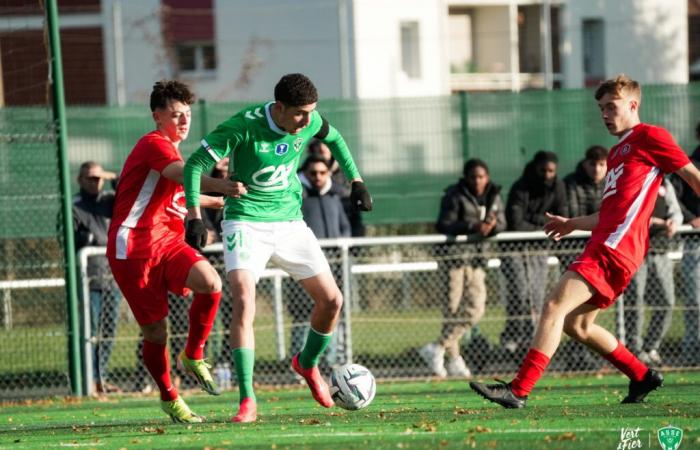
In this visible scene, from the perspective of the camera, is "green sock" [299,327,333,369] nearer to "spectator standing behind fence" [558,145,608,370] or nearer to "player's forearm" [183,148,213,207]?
"player's forearm" [183,148,213,207]

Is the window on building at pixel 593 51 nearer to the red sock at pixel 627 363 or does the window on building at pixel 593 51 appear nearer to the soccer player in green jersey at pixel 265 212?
the red sock at pixel 627 363

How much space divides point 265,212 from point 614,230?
2302 millimetres

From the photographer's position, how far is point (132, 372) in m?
13.3

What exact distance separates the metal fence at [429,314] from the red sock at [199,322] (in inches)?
149

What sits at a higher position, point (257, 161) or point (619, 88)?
point (619, 88)

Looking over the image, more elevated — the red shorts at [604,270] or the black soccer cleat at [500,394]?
the red shorts at [604,270]

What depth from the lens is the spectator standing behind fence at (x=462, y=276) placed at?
1347 centimetres

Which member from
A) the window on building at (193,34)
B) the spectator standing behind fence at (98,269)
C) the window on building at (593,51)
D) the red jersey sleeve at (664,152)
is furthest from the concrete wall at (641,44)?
the red jersey sleeve at (664,152)

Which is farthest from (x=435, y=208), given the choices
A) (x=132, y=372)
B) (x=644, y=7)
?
(x=644, y=7)

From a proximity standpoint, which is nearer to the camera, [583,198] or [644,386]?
[644,386]

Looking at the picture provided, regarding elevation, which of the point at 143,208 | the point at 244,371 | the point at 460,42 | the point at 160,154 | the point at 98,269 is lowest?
the point at 244,371

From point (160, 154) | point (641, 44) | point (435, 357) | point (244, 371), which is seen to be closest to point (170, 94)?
point (160, 154)

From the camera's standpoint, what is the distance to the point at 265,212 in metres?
9.06

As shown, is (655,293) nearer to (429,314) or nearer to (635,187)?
(429,314)
